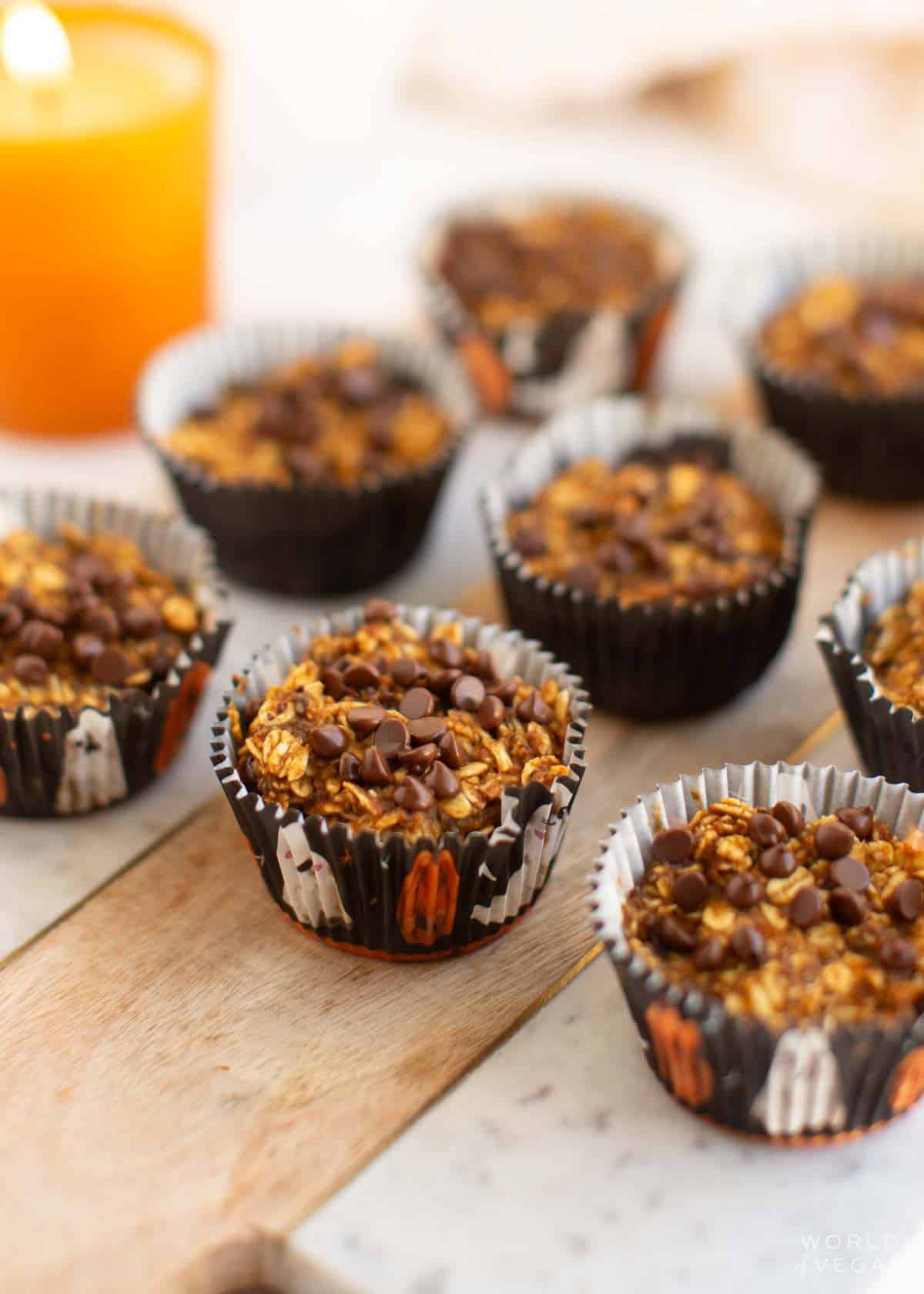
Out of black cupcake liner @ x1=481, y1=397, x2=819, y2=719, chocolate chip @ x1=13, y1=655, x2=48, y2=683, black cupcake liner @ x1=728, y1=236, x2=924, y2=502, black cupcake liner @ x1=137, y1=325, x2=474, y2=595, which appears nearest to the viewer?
chocolate chip @ x1=13, y1=655, x2=48, y2=683

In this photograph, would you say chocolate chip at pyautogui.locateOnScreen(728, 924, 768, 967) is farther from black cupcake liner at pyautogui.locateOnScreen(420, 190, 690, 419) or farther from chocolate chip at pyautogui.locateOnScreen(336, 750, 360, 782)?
black cupcake liner at pyautogui.locateOnScreen(420, 190, 690, 419)

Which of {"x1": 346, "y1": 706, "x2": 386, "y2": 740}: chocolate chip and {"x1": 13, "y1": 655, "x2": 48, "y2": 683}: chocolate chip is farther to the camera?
{"x1": 13, "y1": 655, "x2": 48, "y2": 683}: chocolate chip

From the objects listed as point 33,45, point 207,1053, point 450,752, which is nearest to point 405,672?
point 450,752

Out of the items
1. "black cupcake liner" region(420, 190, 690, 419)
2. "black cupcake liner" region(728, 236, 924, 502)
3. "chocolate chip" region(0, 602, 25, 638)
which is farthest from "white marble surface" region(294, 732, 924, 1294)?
"black cupcake liner" region(420, 190, 690, 419)

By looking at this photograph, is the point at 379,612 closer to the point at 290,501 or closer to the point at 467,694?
the point at 467,694

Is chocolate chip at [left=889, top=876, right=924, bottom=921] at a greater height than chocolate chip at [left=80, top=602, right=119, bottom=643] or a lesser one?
lesser

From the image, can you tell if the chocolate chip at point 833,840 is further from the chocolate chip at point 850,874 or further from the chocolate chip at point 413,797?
the chocolate chip at point 413,797
